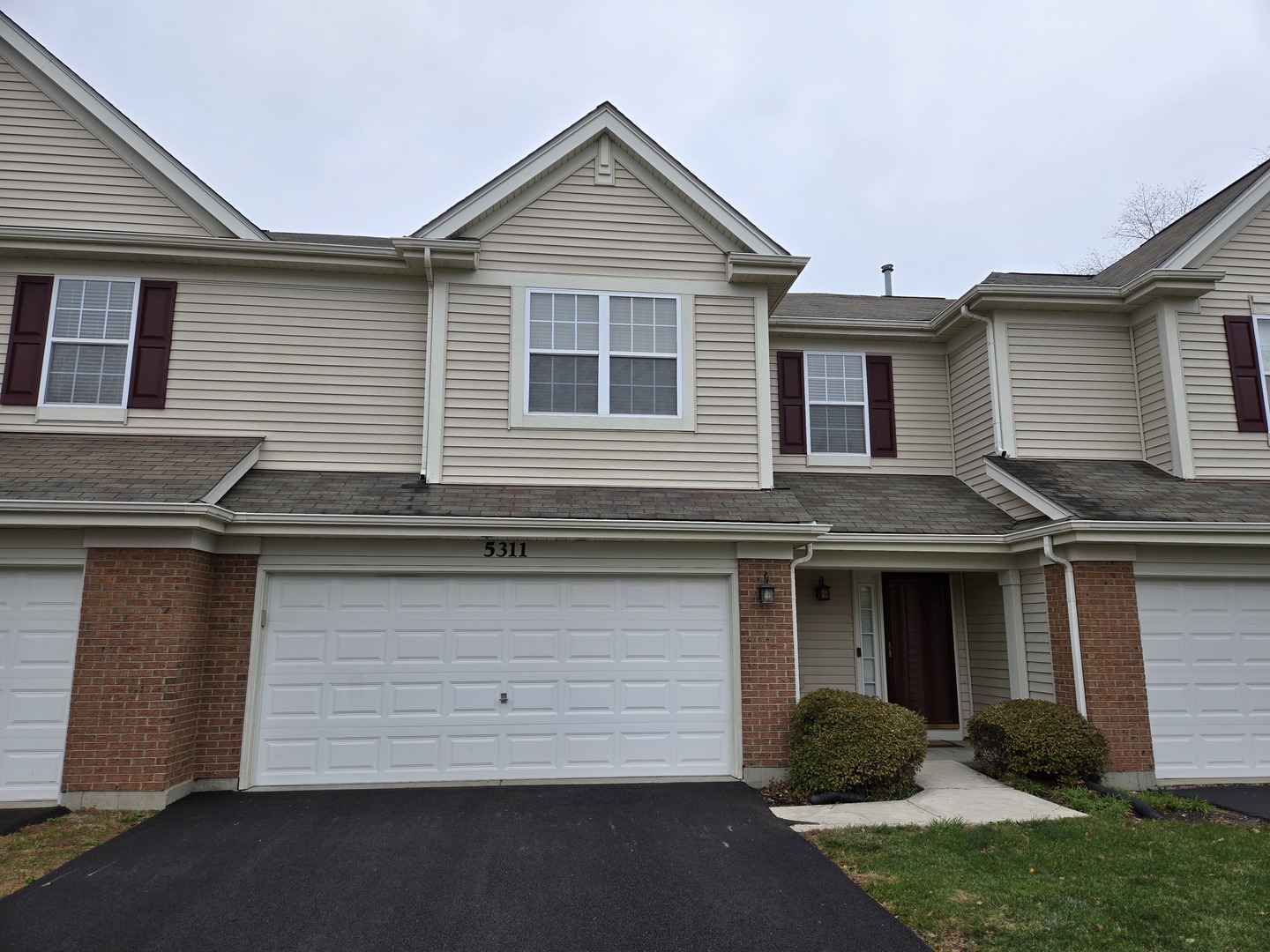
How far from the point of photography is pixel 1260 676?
8.67 m

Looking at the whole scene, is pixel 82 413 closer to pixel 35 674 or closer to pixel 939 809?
pixel 35 674

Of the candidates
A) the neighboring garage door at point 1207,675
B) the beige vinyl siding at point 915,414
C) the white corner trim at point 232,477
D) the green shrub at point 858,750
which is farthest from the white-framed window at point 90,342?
the neighboring garage door at point 1207,675

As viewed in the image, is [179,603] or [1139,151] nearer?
[179,603]

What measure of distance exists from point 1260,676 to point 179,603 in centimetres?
1160

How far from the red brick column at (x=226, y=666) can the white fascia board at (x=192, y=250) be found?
3.73 meters

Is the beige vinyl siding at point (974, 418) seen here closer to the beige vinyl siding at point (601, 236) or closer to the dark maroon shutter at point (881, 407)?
the dark maroon shutter at point (881, 407)

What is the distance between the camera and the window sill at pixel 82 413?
879cm

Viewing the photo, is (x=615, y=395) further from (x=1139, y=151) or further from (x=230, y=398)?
(x=1139, y=151)

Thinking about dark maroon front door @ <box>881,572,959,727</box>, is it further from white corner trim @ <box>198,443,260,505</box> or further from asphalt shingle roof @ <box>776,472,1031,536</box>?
white corner trim @ <box>198,443,260,505</box>

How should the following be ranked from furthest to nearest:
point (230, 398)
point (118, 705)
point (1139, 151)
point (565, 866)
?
point (1139, 151) < point (230, 398) < point (118, 705) < point (565, 866)

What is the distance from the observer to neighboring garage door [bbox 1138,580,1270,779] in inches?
332

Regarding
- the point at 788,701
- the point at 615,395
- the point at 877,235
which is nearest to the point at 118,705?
the point at 615,395

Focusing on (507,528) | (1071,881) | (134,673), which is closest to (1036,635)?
(1071,881)

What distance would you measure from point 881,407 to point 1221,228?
493cm
